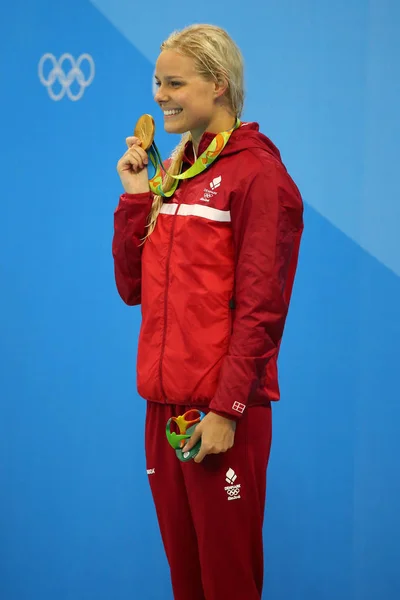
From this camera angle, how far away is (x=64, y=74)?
9.50ft

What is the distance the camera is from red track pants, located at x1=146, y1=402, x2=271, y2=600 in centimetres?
184

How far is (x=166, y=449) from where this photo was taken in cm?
192

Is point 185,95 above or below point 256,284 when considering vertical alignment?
above

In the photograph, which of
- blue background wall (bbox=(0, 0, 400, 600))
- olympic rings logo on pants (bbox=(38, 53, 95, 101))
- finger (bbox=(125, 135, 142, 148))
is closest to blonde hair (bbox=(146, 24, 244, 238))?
finger (bbox=(125, 135, 142, 148))

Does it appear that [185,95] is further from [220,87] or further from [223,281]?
[223,281]

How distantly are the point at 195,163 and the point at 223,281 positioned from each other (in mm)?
253

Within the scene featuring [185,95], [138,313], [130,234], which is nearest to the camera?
[185,95]

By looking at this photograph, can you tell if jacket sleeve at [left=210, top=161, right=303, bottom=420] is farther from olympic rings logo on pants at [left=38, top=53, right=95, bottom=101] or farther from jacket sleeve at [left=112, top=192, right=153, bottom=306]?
olympic rings logo on pants at [left=38, top=53, right=95, bottom=101]

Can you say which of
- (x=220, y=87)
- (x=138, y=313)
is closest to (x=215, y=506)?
(x=220, y=87)

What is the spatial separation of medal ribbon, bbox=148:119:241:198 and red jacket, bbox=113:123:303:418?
1cm

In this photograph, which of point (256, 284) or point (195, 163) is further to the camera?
point (195, 163)

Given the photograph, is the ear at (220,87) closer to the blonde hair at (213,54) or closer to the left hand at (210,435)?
the blonde hair at (213,54)

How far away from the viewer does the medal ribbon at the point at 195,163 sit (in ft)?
6.10

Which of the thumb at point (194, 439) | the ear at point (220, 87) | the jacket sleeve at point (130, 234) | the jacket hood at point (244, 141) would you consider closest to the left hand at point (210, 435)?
the thumb at point (194, 439)
